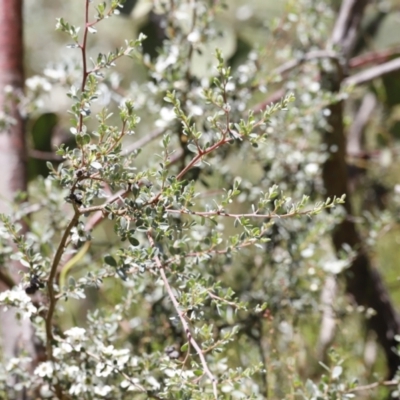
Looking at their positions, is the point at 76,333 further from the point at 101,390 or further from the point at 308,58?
the point at 308,58

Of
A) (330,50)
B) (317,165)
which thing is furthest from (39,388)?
(330,50)

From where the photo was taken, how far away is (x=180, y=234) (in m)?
0.72

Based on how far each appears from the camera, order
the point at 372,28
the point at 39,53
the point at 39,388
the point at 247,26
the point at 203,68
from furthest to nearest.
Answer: the point at 39,53, the point at 247,26, the point at 372,28, the point at 203,68, the point at 39,388

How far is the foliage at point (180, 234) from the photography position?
48 cm

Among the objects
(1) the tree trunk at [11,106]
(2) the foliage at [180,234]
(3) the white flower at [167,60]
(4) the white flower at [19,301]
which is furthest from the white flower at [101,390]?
(3) the white flower at [167,60]

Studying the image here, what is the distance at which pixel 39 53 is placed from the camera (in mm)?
2693

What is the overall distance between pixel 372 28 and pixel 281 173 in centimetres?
53

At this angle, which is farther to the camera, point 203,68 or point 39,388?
point 203,68

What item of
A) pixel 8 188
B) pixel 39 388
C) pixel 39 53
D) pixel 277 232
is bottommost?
pixel 39 388

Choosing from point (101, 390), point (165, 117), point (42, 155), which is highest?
point (42, 155)

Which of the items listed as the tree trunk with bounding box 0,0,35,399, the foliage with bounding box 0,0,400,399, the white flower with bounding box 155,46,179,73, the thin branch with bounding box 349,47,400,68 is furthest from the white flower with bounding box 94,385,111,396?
the thin branch with bounding box 349,47,400,68

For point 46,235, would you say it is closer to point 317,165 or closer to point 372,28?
point 317,165

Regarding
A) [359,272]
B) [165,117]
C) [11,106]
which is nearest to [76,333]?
[165,117]

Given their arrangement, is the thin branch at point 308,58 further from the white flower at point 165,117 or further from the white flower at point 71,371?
the white flower at point 71,371
